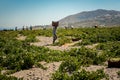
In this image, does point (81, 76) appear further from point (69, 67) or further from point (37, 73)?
point (37, 73)

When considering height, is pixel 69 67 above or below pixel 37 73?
above

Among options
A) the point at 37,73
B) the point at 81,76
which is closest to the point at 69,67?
the point at 37,73

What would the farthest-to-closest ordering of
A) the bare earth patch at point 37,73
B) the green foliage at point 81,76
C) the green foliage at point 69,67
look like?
the green foliage at point 69,67 → the bare earth patch at point 37,73 → the green foliage at point 81,76

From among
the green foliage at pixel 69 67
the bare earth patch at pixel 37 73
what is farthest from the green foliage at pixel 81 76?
the green foliage at pixel 69 67

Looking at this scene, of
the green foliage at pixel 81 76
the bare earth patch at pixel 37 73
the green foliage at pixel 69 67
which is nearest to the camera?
the green foliage at pixel 81 76

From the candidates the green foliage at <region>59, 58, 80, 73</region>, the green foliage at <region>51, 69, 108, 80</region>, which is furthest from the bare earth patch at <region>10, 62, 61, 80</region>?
the green foliage at <region>51, 69, 108, 80</region>

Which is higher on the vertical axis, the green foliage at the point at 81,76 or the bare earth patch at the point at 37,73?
the green foliage at the point at 81,76

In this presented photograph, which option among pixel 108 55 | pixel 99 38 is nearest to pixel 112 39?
pixel 99 38

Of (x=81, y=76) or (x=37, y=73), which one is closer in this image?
(x=81, y=76)

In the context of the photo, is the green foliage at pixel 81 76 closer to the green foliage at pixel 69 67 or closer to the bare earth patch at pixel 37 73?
the bare earth patch at pixel 37 73

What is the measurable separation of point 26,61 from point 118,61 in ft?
19.1

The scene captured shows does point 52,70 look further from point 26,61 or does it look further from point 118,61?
point 118,61

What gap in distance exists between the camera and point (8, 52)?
2325 cm

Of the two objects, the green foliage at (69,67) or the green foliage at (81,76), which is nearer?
the green foliage at (81,76)
